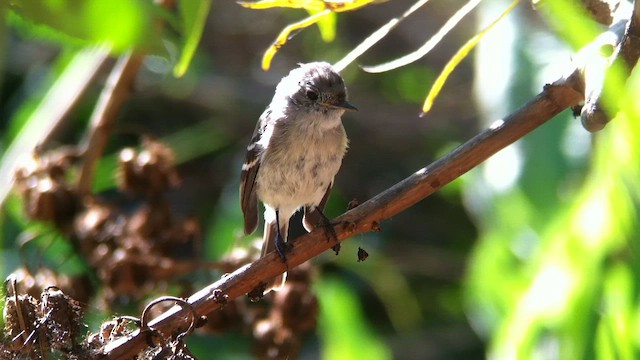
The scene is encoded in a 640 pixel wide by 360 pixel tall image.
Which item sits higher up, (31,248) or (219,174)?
(31,248)

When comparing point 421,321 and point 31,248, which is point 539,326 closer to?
point 31,248

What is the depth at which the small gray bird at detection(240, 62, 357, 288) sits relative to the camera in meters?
3.02

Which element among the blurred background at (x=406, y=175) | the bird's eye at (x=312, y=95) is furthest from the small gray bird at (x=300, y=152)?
the blurred background at (x=406, y=175)

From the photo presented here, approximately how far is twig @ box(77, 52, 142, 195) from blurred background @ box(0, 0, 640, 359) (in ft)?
A: 0.49

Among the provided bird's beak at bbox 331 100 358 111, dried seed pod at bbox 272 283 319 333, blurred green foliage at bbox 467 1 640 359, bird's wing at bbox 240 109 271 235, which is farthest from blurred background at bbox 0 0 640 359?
bird's beak at bbox 331 100 358 111

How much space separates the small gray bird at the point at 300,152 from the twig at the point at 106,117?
48cm

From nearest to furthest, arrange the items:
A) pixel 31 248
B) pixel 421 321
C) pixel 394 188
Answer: pixel 394 188 < pixel 31 248 < pixel 421 321

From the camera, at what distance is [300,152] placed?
3045 mm

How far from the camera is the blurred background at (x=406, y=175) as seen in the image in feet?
5.85

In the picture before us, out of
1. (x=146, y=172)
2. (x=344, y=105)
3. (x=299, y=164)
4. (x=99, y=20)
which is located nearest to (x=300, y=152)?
(x=299, y=164)

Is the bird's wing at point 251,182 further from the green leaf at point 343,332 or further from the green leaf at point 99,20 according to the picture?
the green leaf at point 99,20

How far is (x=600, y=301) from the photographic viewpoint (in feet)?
5.82

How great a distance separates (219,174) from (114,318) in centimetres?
380

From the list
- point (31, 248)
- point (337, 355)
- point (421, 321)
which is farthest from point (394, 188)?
point (421, 321)
